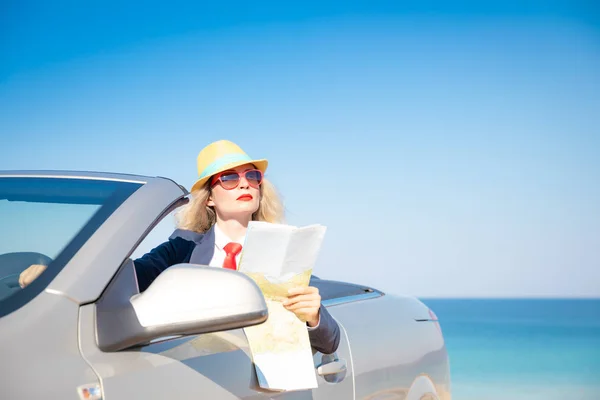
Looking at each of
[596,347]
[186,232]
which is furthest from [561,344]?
[186,232]

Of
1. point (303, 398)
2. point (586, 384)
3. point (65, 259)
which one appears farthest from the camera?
point (586, 384)

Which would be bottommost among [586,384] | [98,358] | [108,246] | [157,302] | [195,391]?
[586,384]

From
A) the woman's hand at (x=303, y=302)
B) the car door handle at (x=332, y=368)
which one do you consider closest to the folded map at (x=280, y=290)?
the woman's hand at (x=303, y=302)

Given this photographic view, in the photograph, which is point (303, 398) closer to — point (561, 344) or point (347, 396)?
point (347, 396)

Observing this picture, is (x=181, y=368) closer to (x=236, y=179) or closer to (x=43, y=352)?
(x=43, y=352)

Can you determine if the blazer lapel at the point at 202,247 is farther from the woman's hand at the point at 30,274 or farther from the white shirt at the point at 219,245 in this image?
the woman's hand at the point at 30,274

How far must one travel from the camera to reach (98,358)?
5.43 ft

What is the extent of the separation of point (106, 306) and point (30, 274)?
0.24m

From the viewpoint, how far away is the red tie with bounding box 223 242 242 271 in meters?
2.69

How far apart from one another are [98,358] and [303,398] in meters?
0.85

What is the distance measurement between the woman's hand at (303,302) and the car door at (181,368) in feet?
0.61

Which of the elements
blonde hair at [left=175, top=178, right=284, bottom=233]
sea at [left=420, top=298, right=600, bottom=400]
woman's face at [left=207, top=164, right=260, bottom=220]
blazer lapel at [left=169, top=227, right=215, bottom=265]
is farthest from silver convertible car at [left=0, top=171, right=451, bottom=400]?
sea at [left=420, top=298, right=600, bottom=400]

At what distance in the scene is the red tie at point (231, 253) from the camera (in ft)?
8.83

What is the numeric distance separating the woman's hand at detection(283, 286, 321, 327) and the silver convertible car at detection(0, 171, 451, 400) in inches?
7.5
